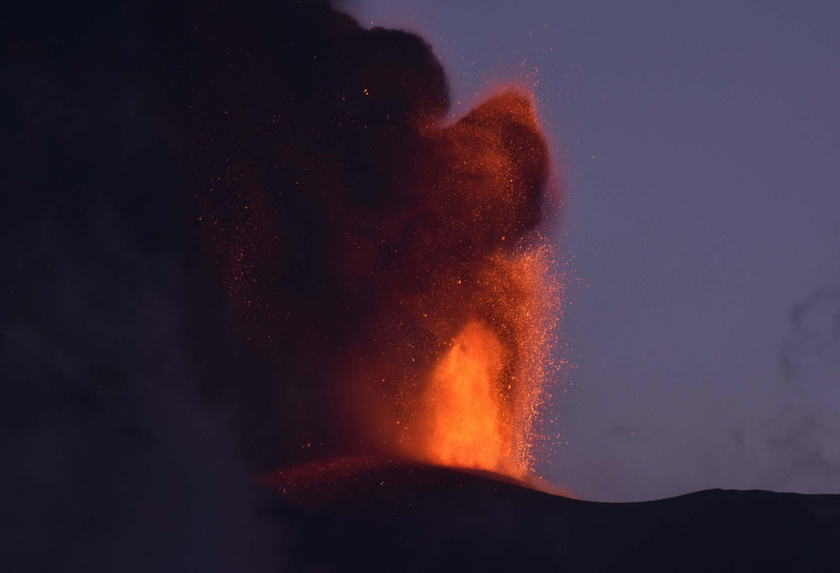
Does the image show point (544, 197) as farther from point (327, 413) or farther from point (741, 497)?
point (741, 497)

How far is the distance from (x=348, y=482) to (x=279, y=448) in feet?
13.1

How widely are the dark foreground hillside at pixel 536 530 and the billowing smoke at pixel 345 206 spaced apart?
5157 mm

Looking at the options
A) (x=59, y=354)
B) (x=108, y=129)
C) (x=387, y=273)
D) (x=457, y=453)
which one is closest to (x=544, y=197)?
(x=387, y=273)

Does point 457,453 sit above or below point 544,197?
below

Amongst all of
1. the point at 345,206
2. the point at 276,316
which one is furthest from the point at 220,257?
the point at 345,206

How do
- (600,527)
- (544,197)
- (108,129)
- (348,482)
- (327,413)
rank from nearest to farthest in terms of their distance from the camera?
1. (600,527)
2. (348,482)
3. (108,129)
4. (327,413)
5. (544,197)

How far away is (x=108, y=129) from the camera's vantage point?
18891 millimetres

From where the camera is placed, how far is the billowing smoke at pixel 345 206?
66.8 ft

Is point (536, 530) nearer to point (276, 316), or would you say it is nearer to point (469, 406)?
point (469, 406)

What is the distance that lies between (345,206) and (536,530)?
10080mm

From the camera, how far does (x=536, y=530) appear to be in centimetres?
1477

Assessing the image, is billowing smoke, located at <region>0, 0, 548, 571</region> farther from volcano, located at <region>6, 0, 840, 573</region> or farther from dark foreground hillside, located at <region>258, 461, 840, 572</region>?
dark foreground hillside, located at <region>258, 461, 840, 572</region>

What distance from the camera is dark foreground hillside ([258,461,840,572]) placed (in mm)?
14164

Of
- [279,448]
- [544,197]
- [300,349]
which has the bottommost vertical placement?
[279,448]
